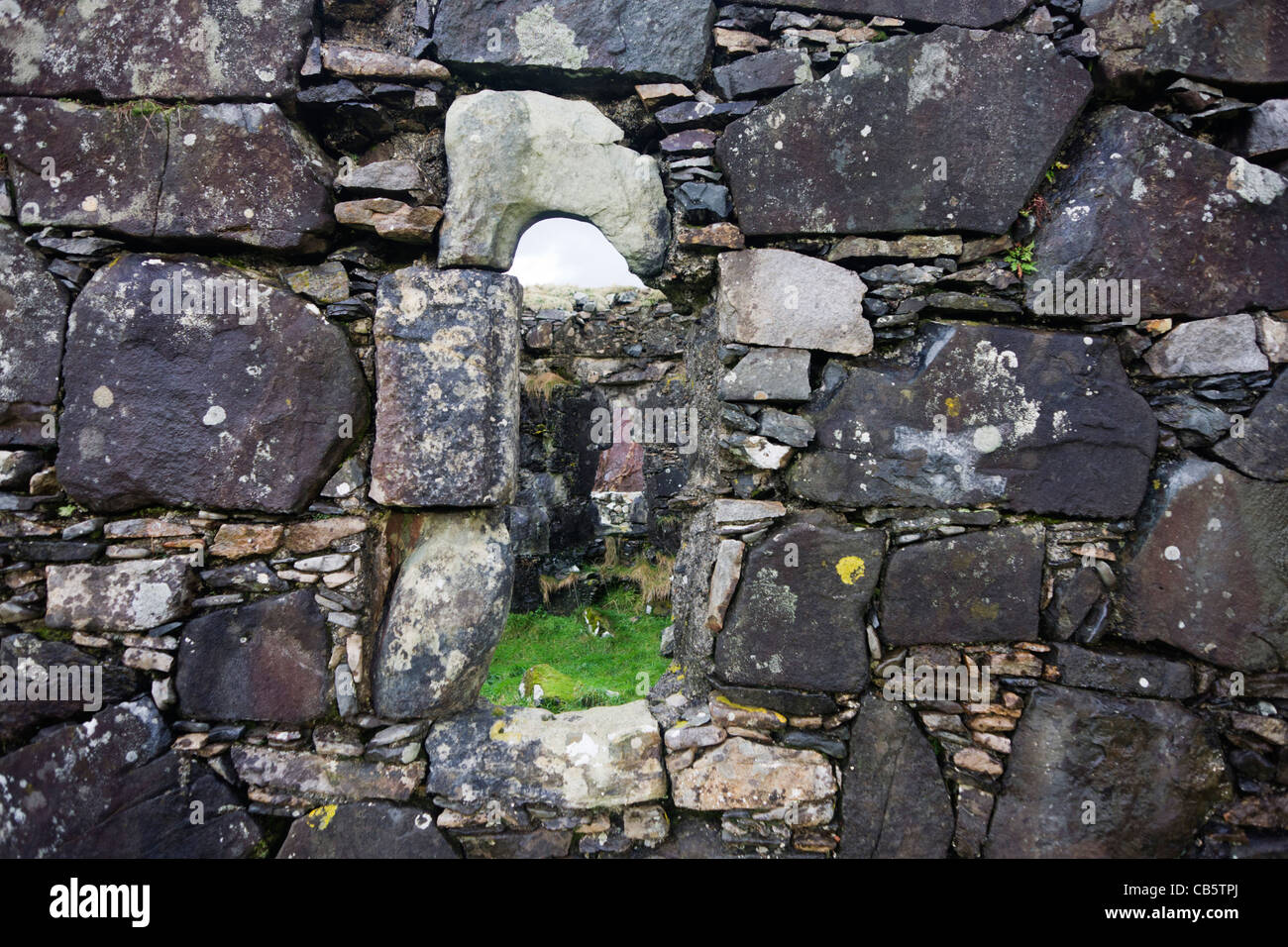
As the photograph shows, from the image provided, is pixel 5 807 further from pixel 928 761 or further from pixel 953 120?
pixel 953 120

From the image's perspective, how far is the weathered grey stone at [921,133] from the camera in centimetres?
243

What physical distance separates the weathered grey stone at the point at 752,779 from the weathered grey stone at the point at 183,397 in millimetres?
1834

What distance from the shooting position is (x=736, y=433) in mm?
2518

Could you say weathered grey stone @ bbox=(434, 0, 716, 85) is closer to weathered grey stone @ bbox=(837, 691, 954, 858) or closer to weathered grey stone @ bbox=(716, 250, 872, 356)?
weathered grey stone @ bbox=(716, 250, 872, 356)

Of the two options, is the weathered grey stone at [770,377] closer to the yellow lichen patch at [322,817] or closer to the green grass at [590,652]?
the green grass at [590,652]

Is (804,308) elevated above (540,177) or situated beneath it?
situated beneath

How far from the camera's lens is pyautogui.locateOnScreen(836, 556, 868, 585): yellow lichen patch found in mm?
2463

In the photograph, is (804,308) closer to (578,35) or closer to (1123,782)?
(578,35)

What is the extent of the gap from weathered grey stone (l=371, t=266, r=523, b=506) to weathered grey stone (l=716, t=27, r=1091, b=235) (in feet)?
4.11

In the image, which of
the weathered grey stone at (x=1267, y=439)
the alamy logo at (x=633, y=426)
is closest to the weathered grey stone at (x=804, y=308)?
the weathered grey stone at (x=1267, y=439)

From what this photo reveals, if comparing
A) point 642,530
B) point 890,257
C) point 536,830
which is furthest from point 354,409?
point 642,530

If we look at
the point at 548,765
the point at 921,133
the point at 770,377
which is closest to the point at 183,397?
the point at 548,765

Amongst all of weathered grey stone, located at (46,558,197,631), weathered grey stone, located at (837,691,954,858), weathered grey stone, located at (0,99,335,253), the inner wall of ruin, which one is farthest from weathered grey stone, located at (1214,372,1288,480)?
weathered grey stone, located at (46,558,197,631)

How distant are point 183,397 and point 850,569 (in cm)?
256
